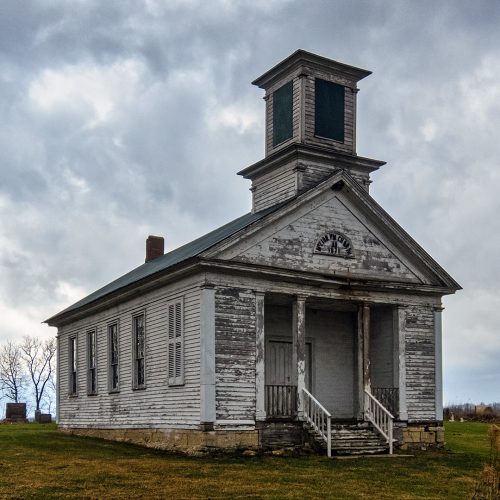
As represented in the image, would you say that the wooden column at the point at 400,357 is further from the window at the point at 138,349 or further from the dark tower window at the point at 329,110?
the window at the point at 138,349

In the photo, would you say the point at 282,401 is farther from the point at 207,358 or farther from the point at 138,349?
the point at 138,349

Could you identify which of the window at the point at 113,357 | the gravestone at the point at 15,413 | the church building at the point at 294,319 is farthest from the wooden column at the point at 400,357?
the gravestone at the point at 15,413

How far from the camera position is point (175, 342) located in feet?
80.0

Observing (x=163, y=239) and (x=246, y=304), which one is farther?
(x=163, y=239)

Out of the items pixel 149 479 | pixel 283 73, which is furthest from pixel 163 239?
pixel 149 479

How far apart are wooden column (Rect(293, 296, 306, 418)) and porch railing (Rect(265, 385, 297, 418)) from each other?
0.54ft

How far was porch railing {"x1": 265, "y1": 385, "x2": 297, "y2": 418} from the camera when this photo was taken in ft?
77.8

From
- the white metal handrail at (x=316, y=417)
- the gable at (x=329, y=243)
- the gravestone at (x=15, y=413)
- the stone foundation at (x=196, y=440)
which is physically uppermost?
the gable at (x=329, y=243)

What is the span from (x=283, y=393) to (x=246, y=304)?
2675mm

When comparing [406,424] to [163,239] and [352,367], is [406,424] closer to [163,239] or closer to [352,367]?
[352,367]

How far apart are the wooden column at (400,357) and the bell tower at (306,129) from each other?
4.20 m

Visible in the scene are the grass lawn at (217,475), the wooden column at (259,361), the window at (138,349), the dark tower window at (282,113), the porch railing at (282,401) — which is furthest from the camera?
the dark tower window at (282,113)

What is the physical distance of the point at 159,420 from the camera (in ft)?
82.8

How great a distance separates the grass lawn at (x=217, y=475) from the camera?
16000 mm
